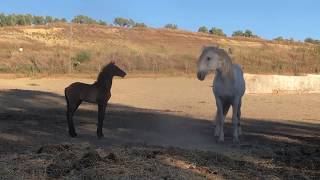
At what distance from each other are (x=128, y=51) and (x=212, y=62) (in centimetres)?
5847

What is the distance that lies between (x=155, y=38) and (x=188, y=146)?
7314 centimetres

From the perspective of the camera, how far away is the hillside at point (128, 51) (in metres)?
59.6

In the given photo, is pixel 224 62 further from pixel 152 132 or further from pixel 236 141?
pixel 152 132

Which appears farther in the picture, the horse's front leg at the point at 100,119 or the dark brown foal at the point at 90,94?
the dark brown foal at the point at 90,94

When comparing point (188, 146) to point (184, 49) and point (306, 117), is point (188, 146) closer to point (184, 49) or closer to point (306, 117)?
point (306, 117)

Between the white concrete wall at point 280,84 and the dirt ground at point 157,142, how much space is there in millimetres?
2597

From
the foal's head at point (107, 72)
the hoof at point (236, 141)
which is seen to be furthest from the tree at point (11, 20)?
the hoof at point (236, 141)

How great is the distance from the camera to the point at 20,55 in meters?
65.8

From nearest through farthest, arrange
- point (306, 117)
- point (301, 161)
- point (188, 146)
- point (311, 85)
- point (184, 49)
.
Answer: point (301, 161)
point (188, 146)
point (306, 117)
point (311, 85)
point (184, 49)

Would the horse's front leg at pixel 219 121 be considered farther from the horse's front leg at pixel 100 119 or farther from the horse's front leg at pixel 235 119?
the horse's front leg at pixel 100 119

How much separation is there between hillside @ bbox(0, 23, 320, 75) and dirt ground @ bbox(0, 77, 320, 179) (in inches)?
1168

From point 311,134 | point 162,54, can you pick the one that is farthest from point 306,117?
point 162,54

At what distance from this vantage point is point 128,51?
70.8m

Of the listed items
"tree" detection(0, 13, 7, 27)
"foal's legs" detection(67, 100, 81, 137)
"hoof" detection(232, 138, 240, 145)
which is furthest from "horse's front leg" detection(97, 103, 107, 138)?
"tree" detection(0, 13, 7, 27)
